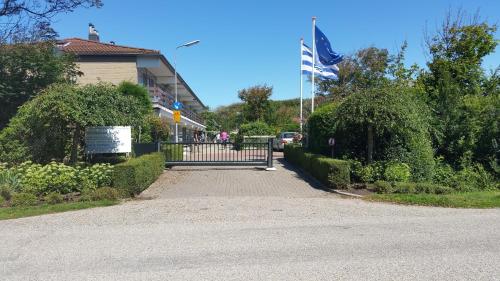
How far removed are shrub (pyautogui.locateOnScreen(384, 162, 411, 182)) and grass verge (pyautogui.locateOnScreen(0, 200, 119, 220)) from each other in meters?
7.79

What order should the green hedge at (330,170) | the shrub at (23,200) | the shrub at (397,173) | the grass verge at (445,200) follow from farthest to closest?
the shrub at (397,173) < the green hedge at (330,170) < the grass verge at (445,200) < the shrub at (23,200)

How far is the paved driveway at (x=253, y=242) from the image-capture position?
5.14m

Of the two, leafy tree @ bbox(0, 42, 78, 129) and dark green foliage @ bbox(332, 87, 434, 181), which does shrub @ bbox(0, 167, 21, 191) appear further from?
leafy tree @ bbox(0, 42, 78, 129)

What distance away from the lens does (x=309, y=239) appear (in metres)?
6.75

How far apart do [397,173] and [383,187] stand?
53.5 inches

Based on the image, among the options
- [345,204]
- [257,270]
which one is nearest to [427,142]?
[345,204]

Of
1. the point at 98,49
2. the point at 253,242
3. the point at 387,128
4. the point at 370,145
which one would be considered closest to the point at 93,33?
the point at 98,49

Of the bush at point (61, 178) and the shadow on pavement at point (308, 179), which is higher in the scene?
the bush at point (61, 178)

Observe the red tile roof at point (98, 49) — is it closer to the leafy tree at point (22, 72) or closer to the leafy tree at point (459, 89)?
the leafy tree at point (22, 72)

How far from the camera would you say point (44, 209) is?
948cm

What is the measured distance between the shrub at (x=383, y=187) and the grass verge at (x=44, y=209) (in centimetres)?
695

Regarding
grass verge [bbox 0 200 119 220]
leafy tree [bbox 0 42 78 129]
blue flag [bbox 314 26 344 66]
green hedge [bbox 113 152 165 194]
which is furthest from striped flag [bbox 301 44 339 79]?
grass verge [bbox 0 200 119 220]

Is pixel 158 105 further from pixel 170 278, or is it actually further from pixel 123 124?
pixel 170 278

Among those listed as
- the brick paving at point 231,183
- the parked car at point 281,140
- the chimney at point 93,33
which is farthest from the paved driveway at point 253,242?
the chimney at point 93,33
